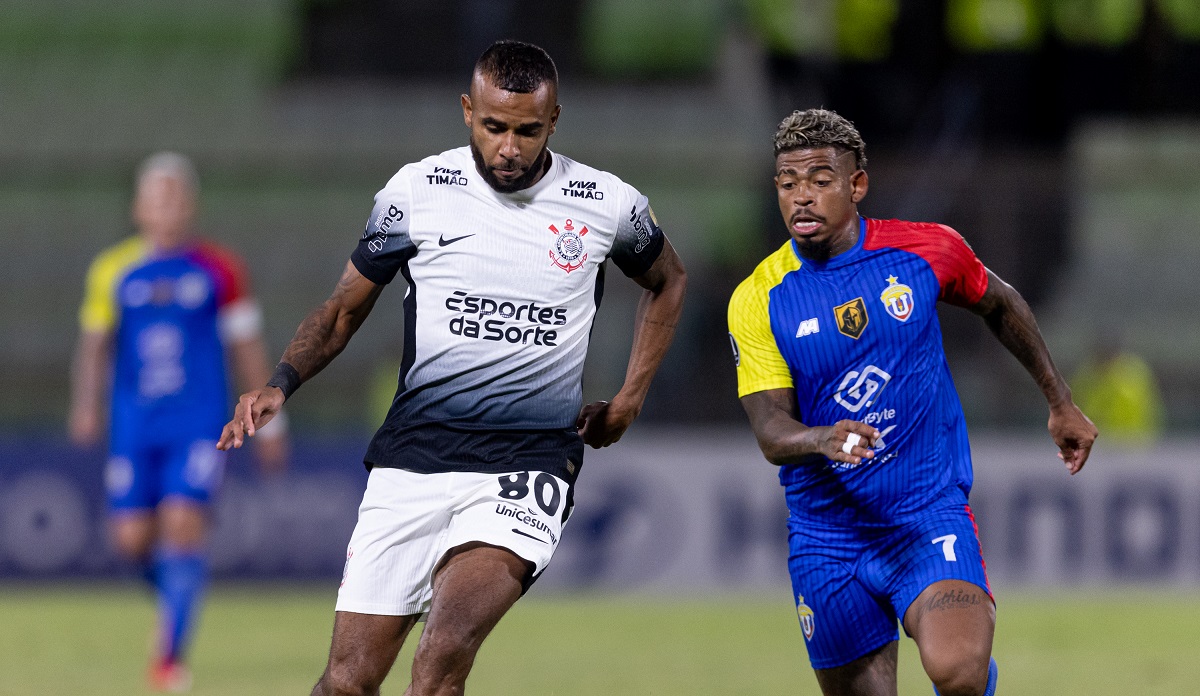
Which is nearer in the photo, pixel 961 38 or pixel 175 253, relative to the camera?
pixel 175 253

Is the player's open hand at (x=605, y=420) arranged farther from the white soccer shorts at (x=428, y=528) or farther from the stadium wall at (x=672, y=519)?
the stadium wall at (x=672, y=519)

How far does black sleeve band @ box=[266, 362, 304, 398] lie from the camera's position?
5613mm

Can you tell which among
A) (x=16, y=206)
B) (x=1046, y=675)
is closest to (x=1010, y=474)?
(x=1046, y=675)

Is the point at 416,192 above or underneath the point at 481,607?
above

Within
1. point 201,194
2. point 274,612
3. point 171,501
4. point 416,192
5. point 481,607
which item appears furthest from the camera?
point 201,194

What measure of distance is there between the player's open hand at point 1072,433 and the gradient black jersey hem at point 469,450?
172cm

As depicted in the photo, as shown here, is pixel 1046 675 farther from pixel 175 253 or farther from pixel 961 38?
→ pixel 961 38

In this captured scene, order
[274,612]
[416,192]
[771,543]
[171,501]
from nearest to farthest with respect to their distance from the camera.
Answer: [416,192], [171,501], [274,612], [771,543]

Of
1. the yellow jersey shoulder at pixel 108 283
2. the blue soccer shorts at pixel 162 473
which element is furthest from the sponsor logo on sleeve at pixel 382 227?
the yellow jersey shoulder at pixel 108 283

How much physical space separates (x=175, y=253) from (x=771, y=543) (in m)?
6.51

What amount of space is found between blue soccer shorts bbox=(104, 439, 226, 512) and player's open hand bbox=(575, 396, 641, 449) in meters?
4.41

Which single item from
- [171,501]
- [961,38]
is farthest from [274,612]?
[961,38]

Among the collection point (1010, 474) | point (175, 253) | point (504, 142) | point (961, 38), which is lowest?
point (1010, 474)

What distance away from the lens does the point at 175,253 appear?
1049 cm
